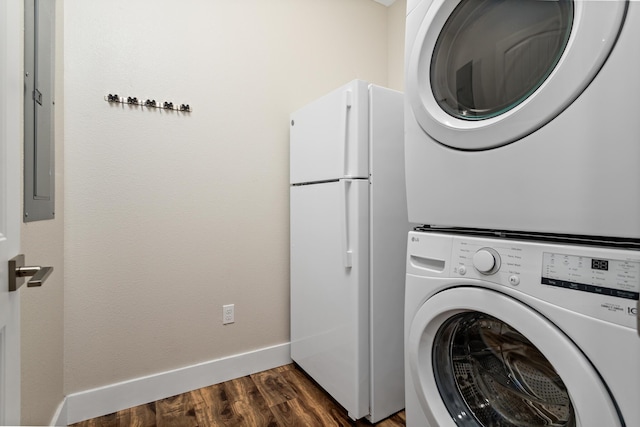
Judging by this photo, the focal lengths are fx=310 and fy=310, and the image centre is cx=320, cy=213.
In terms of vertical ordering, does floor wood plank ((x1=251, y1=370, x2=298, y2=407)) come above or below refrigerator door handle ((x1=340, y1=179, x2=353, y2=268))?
below

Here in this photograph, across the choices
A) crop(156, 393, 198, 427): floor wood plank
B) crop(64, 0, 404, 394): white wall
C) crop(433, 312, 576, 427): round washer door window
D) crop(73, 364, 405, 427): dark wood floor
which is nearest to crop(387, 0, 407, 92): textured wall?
crop(64, 0, 404, 394): white wall

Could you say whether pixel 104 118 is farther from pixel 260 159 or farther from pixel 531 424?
pixel 531 424

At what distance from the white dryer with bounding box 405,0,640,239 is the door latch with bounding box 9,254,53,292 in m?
1.02

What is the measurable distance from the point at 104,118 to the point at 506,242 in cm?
186

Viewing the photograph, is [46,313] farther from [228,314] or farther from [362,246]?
[362,246]

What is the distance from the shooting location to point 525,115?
748 millimetres

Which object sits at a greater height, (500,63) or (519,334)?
(500,63)

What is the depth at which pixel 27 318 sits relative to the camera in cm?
103

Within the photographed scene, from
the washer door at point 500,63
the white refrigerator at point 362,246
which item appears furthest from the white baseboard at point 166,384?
the washer door at point 500,63

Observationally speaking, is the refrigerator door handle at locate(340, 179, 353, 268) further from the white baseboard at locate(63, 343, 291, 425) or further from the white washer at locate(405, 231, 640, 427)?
the white baseboard at locate(63, 343, 291, 425)

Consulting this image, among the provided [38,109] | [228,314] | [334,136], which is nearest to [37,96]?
[38,109]

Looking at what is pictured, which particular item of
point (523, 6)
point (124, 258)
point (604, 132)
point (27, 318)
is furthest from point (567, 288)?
point (124, 258)

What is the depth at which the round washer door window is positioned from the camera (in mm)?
824

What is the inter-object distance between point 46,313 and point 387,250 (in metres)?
1.46
